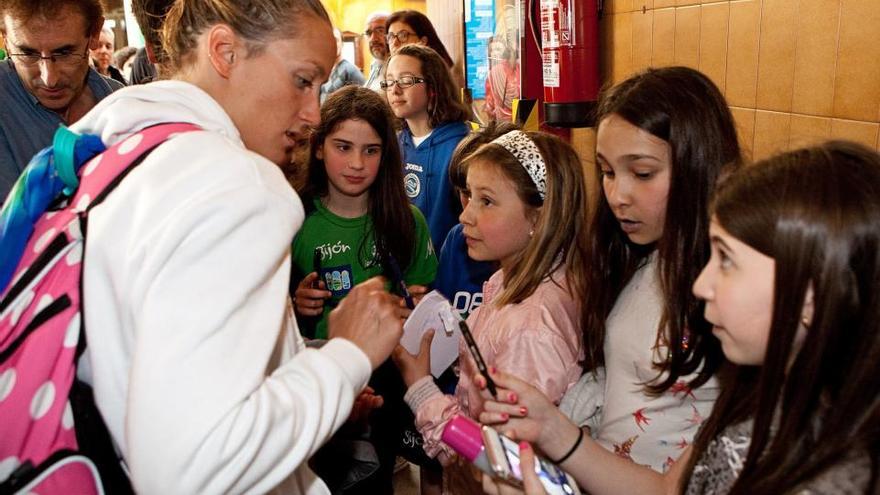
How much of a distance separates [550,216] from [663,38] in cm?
137

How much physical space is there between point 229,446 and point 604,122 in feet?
3.99

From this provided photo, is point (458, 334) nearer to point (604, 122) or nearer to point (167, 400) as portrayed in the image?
point (604, 122)

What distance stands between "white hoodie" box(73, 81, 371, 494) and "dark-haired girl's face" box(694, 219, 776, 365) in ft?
1.99

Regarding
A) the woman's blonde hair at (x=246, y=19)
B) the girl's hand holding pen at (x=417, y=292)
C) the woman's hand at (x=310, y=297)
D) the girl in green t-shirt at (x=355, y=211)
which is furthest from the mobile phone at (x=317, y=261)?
the woman's blonde hair at (x=246, y=19)

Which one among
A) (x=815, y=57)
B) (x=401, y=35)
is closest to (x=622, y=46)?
(x=815, y=57)

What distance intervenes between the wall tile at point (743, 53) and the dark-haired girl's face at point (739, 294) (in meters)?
1.42

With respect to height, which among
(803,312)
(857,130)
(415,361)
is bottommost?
(415,361)

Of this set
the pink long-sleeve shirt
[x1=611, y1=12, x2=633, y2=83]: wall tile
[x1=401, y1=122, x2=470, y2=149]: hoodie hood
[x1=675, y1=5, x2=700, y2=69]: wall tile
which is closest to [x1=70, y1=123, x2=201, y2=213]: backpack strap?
the pink long-sleeve shirt

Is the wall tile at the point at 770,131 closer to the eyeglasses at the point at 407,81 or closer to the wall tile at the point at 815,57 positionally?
the wall tile at the point at 815,57

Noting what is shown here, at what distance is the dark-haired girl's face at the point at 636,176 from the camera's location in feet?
5.37

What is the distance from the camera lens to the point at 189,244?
938mm

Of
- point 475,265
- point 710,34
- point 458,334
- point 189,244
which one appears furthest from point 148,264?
point 710,34

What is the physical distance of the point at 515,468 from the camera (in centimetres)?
123

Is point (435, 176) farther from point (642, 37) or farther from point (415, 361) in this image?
point (415, 361)
